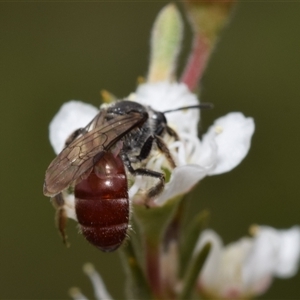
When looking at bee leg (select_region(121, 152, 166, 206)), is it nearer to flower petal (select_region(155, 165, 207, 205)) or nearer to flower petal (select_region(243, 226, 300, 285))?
flower petal (select_region(155, 165, 207, 205))

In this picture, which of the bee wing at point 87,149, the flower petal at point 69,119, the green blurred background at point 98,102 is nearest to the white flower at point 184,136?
the flower petal at point 69,119

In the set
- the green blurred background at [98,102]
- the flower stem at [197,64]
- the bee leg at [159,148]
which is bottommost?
the green blurred background at [98,102]

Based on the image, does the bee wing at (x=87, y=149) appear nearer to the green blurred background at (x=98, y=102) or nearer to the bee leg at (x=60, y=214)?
the bee leg at (x=60, y=214)

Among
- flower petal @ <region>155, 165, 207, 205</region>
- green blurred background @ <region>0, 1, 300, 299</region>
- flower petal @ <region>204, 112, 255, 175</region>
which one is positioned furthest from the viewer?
green blurred background @ <region>0, 1, 300, 299</region>

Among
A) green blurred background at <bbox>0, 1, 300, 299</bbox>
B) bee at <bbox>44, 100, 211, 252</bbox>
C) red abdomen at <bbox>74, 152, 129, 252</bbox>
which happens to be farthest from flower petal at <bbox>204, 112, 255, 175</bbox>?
green blurred background at <bbox>0, 1, 300, 299</bbox>

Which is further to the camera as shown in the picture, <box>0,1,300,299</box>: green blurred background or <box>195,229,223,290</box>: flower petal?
<box>0,1,300,299</box>: green blurred background

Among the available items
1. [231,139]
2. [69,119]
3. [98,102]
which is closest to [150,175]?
[231,139]
